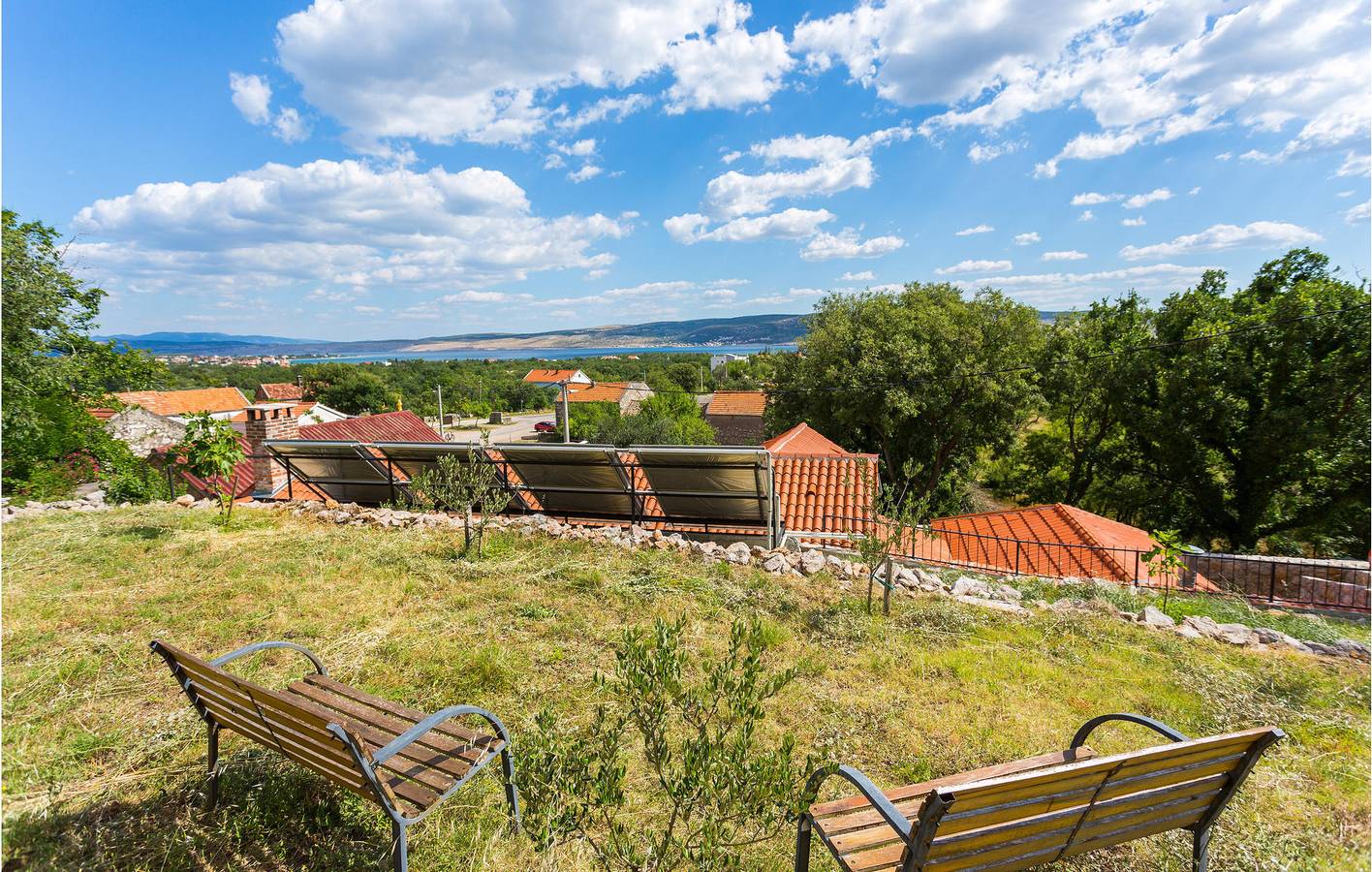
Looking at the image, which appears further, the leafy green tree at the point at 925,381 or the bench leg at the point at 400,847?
the leafy green tree at the point at 925,381

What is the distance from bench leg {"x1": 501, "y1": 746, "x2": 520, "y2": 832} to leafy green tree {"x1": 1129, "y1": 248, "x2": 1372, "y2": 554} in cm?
1865

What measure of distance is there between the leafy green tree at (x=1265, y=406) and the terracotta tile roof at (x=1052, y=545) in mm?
5521

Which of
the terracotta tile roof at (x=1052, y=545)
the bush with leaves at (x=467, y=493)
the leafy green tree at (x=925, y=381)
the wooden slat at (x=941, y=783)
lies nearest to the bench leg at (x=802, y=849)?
the wooden slat at (x=941, y=783)

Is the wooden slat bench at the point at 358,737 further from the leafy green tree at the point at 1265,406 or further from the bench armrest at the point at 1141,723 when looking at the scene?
the leafy green tree at the point at 1265,406

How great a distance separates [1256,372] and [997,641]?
1598 centimetres

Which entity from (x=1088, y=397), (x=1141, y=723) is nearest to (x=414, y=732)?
(x=1141, y=723)

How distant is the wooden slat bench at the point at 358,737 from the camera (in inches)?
90.8

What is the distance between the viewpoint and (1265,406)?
1491 centimetres

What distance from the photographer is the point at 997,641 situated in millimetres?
5617

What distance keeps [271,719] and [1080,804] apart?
3.43m

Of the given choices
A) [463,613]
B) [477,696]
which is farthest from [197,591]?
[477,696]

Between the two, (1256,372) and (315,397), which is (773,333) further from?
(1256,372)

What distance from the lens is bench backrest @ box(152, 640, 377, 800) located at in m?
2.28

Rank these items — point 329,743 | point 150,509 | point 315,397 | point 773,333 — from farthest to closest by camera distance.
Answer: point 773,333 < point 315,397 < point 150,509 < point 329,743
